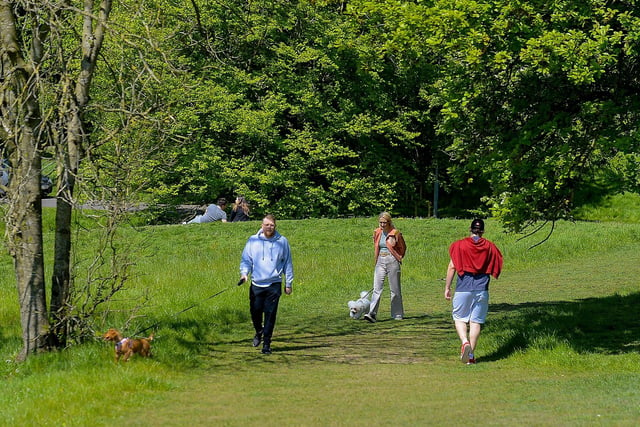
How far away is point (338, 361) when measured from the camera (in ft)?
42.3

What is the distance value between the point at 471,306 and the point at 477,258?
0.66 metres

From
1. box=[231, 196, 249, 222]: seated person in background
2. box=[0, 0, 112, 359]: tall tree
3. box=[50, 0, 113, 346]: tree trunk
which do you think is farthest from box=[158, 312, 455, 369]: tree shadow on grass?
box=[231, 196, 249, 222]: seated person in background

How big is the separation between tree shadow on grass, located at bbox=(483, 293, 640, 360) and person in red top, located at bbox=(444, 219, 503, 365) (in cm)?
64

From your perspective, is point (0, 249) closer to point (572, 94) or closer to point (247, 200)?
point (572, 94)

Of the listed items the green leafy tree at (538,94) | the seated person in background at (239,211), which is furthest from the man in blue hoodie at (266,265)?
the seated person in background at (239,211)

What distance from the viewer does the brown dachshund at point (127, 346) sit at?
1174cm

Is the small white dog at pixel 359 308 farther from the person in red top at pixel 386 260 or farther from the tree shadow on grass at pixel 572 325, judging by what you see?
the tree shadow on grass at pixel 572 325

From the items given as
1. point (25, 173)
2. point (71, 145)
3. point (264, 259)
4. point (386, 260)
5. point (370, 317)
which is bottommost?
point (370, 317)

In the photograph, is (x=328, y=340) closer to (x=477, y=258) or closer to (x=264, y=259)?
(x=264, y=259)

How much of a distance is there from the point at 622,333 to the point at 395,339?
362cm

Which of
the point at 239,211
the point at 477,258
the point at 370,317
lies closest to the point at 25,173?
the point at 477,258

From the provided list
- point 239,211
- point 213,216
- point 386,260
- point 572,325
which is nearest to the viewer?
point 572,325

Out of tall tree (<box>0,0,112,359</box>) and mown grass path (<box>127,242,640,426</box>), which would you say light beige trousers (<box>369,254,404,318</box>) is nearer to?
mown grass path (<box>127,242,640,426</box>)

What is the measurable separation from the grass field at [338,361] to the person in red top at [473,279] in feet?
1.63
